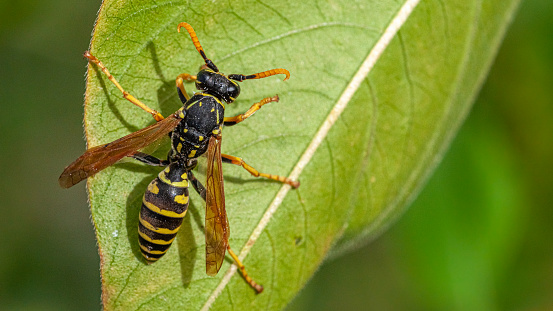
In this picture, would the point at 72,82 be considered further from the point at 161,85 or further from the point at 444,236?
the point at 444,236

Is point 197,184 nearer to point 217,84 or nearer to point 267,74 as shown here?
point 217,84

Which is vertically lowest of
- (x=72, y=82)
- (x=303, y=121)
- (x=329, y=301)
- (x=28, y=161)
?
(x=329, y=301)

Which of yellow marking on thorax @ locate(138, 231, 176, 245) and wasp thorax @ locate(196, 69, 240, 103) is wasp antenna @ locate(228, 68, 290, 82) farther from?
yellow marking on thorax @ locate(138, 231, 176, 245)

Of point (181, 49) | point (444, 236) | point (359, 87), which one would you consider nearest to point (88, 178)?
point (181, 49)

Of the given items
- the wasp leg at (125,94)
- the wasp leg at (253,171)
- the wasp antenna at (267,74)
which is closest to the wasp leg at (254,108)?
the wasp antenna at (267,74)

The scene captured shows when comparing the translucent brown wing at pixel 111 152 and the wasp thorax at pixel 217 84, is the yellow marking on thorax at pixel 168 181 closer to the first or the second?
the translucent brown wing at pixel 111 152

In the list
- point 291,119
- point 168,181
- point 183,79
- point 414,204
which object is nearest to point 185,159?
point 168,181
